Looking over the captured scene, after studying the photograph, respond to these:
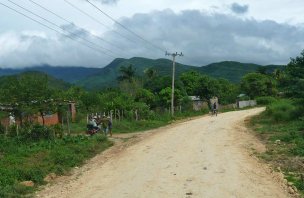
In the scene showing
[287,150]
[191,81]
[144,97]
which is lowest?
[287,150]

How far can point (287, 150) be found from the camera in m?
21.2

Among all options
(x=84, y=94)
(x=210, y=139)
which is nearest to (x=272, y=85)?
(x=84, y=94)

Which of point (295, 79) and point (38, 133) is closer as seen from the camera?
point (38, 133)

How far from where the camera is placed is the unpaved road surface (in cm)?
1344

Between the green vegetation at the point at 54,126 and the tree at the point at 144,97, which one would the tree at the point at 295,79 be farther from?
the tree at the point at 144,97

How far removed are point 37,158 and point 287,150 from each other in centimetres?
1113

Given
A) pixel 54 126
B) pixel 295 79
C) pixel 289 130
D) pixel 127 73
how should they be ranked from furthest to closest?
1. pixel 127 73
2. pixel 295 79
3. pixel 289 130
4. pixel 54 126

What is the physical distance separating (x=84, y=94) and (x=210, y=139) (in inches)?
1106

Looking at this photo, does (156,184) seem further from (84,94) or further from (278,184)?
(84,94)

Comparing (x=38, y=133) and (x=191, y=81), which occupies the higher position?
(x=191, y=81)

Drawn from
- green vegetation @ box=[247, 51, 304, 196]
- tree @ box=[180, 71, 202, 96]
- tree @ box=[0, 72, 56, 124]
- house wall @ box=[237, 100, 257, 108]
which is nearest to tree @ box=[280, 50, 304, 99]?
green vegetation @ box=[247, 51, 304, 196]

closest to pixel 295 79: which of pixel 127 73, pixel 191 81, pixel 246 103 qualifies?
pixel 191 81

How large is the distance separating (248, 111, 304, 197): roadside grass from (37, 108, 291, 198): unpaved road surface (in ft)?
1.93

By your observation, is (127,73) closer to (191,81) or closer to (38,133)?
(191,81)
